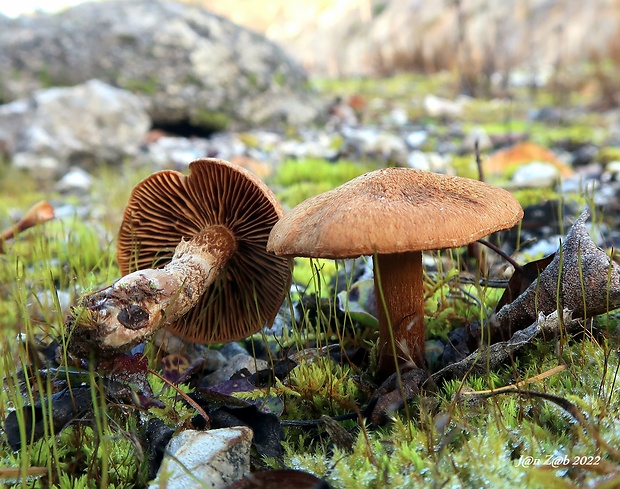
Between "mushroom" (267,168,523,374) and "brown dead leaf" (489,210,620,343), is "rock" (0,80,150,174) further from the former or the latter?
"brown dead leaf" (489,210,620,343)

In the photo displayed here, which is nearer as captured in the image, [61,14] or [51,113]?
[51,113]

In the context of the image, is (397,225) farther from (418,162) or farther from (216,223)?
(418,162)

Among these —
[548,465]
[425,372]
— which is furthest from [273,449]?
[548,465]

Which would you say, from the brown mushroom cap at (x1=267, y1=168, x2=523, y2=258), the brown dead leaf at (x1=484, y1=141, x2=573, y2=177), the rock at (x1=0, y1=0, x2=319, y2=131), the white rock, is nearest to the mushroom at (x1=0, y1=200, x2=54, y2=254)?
the brown mushroom cap at (x1=267, y1=168, x2=523, y2=258)

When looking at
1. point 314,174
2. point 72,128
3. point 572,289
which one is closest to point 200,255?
point 572,289

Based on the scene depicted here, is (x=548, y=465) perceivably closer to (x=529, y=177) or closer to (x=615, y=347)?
(x=615, y=347)
